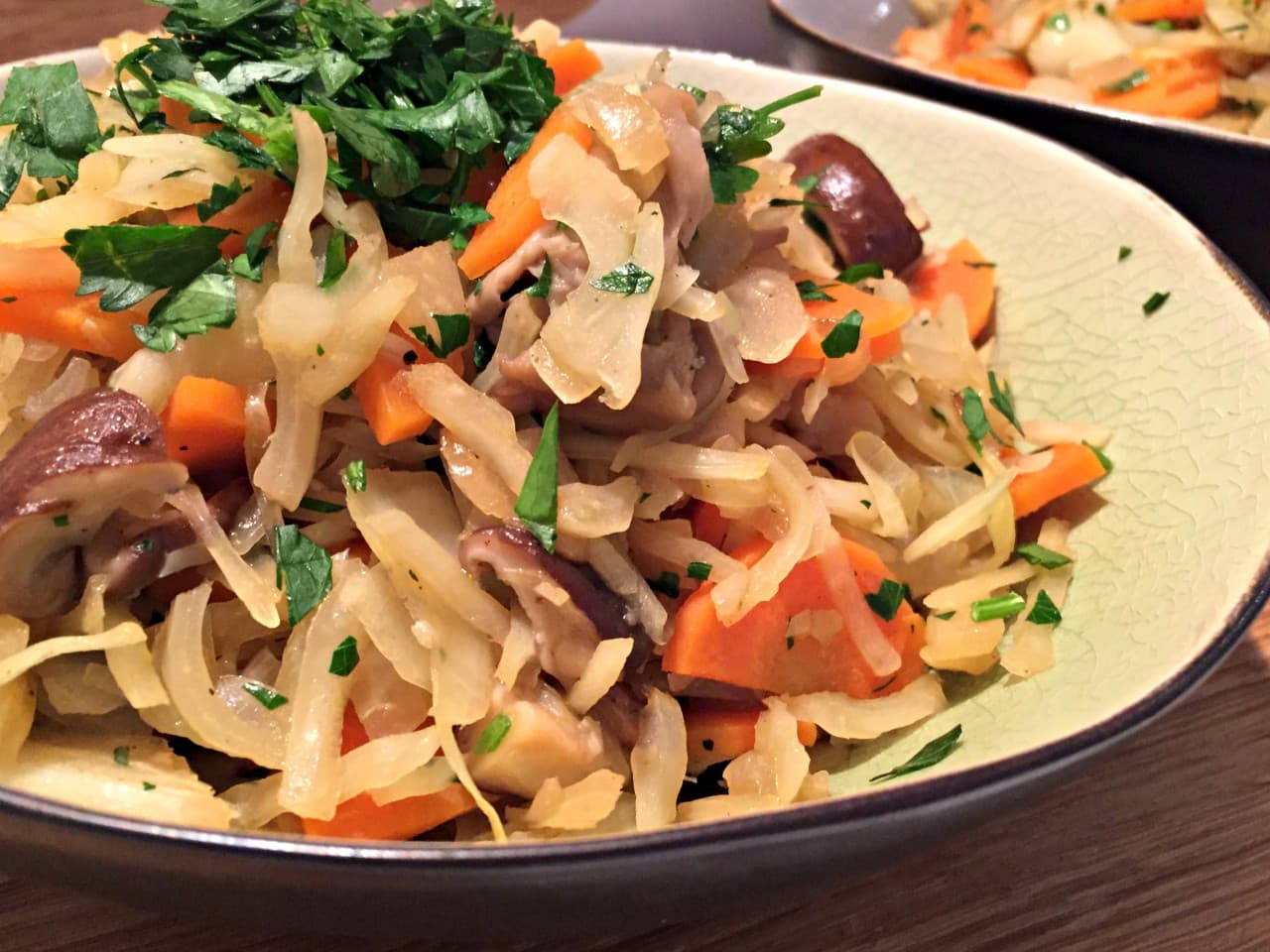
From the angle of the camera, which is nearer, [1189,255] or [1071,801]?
[1071,801]

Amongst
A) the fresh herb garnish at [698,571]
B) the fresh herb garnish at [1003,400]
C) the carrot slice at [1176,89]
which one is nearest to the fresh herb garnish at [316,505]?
the fresh herb garnish at [698,571]

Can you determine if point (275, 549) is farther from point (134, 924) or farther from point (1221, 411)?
point (1221, 411)

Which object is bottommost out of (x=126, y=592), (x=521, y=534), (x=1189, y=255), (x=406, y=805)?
(x=406, y=805)

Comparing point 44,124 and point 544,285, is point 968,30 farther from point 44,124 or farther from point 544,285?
point 44,124

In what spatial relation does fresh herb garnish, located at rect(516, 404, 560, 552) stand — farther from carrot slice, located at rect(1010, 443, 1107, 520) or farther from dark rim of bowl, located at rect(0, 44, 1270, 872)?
carrot slice, located at rect(1010, 443, 1107, 520)

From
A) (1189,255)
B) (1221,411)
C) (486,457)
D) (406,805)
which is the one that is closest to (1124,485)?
(1221,411)

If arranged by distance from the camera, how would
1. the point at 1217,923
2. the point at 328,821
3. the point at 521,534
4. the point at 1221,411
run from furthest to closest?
the point at 1221,411 → the point at 1217,923 → the point at 521,534 → the point at 328,821

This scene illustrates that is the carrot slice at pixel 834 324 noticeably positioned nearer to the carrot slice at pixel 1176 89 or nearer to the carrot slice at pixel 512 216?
the carrot slice at pixel 512 216
